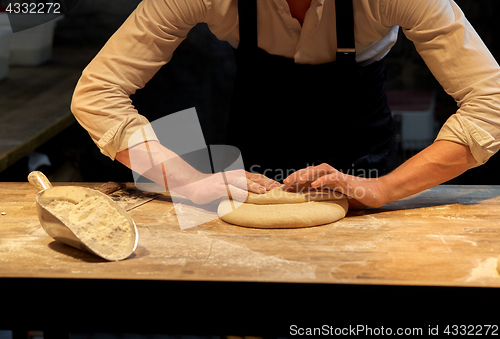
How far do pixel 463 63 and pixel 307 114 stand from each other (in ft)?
1.74

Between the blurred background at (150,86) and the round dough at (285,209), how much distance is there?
1.26 meters

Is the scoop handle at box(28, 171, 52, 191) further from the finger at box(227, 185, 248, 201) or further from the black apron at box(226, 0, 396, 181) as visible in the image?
the black apron at box(226, 0, 396, 181)

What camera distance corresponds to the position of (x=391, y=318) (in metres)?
0.97

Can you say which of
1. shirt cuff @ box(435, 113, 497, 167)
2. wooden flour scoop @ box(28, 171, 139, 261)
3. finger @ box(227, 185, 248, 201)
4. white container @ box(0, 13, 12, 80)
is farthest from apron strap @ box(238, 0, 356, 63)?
white container @ box(0, 13, 12, 80)

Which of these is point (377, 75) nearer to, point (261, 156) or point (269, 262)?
point (261, 156)

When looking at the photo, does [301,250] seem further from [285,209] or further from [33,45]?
[33,45]

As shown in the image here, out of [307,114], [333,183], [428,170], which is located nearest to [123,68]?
[307,114]

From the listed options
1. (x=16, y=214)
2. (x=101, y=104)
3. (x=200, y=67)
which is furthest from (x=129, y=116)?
(x=200, y=67)

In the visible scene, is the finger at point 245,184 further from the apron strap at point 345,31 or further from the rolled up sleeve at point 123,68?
the apron strap at point 345,31

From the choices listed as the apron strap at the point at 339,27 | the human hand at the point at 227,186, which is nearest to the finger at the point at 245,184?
the human hand at the point at 227,186

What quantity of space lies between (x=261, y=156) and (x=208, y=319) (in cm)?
85

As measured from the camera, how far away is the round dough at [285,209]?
4.24 ft

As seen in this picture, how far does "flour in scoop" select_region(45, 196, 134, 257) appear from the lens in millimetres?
1122

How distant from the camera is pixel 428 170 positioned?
1.37m
